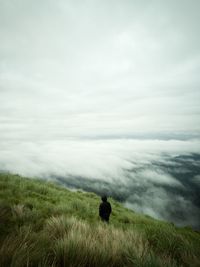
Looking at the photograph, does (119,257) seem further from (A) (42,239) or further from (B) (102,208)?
(B) (102,208)

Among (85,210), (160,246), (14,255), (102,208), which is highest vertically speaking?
(14,255)

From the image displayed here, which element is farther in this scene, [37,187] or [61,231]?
[37,187]

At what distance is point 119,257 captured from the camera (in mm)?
3010

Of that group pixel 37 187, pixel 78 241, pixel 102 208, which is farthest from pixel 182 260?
pixel 37 187

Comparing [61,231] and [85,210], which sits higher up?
[61,231]

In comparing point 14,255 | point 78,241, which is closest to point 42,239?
point 78,241

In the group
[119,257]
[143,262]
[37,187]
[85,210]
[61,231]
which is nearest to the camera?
[143,262]

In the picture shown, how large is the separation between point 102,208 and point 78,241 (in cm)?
512

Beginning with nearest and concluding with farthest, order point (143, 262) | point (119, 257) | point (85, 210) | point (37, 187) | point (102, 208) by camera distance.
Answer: point (143, 262) → point (119, 257) → point (102, 208) → point (85, 210) → point (37, 187)

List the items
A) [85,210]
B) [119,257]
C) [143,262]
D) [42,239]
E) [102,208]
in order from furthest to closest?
1. [85,210]
2. [102,208]
3. [42,239]
4. [119,257]
5. [143,262]

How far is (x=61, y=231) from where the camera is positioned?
4.06m

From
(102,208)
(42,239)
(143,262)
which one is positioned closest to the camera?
(143,262)

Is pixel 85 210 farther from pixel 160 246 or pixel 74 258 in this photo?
pixel 74 258

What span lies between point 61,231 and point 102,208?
13.8 feet
